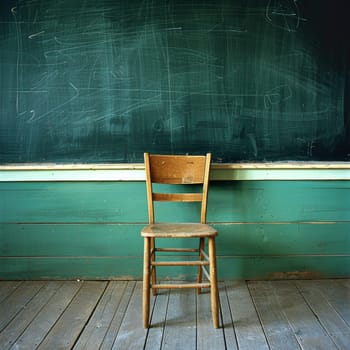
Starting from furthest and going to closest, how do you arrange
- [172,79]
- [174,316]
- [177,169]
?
[172,79] < [177,169] < [174,316]

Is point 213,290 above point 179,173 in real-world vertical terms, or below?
below

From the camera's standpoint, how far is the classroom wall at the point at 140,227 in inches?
85.5

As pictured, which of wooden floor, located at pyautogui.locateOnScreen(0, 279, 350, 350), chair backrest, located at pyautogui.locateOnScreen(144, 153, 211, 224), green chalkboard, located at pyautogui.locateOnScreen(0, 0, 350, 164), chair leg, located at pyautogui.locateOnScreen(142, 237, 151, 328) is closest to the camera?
wooden floor, located at pyautogui.locateOnScreen(0, 279, 350, 350)

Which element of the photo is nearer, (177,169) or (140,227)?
(177,169)

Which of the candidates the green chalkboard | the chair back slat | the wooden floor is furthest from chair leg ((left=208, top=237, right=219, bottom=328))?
the green chalkboard

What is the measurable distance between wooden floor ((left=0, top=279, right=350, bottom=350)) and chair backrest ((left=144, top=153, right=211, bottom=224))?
0.49 metres

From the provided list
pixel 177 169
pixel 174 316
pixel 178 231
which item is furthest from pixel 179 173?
pixel 174 316

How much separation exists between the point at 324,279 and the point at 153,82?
65.5 inches

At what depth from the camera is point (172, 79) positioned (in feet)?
6.89

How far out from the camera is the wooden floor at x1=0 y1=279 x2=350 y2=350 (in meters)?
1.58

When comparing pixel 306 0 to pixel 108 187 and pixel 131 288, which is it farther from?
pixel 131 288

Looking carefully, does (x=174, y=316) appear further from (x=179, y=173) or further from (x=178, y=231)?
(x=179, y=173)

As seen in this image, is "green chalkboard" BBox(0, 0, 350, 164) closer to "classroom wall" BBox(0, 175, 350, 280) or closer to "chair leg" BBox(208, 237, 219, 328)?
"classroom wall" BBox(0, 175, 350, 280)

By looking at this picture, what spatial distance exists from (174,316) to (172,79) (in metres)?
1.35
